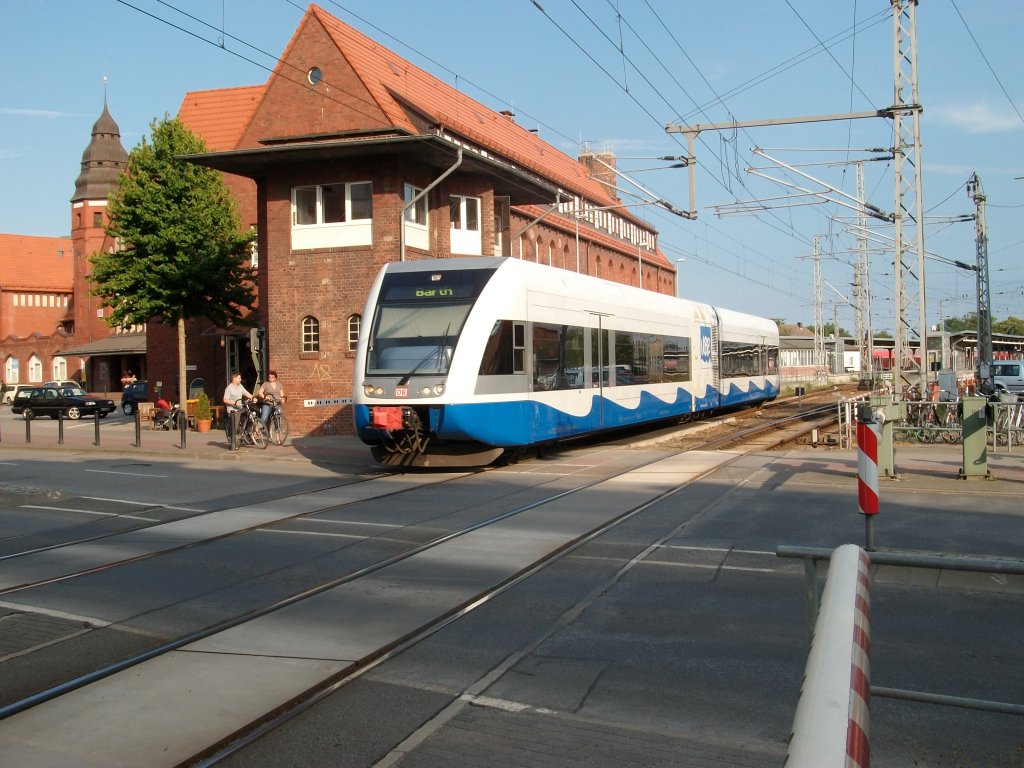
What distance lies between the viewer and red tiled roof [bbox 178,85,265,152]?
43.2 meters

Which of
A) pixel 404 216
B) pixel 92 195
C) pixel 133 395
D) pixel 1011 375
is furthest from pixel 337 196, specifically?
pixel 92 195

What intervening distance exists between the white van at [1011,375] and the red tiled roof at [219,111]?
3352 centimetres

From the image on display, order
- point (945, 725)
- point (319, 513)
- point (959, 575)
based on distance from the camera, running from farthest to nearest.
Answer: point (319, 513) < point (945, 725) < point (959, 575)

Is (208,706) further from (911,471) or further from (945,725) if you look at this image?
(911,471)

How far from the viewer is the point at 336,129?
91.6ft

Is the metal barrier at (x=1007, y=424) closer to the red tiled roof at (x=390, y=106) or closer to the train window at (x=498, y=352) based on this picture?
the train window at (x=498, y=352)

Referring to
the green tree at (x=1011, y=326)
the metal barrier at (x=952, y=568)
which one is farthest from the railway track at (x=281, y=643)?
the green tree at (x=1011, y=326)

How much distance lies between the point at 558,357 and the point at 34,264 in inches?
3491

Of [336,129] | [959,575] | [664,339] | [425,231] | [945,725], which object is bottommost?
[945,725]

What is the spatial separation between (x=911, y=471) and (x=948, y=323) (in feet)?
586

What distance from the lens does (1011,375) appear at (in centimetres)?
4272

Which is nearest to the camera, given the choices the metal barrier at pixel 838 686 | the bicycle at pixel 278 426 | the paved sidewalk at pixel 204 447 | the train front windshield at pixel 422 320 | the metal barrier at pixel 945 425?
the metal barrier at pixel 838 686

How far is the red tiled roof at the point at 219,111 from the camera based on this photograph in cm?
4316

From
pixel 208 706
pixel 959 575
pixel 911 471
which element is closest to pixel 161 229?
pixel 911 471
